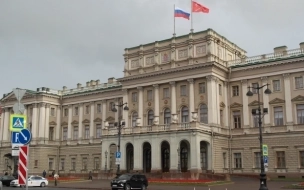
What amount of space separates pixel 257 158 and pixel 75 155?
38074mm

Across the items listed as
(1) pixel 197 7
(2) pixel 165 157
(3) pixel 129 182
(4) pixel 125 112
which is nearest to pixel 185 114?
(2) pixel 165 157

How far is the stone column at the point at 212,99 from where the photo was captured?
199ft

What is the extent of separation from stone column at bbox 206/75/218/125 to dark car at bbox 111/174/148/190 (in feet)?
72.4

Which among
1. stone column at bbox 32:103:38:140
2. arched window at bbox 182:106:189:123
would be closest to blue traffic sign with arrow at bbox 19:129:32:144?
arched window at bbox 182:106:189:123

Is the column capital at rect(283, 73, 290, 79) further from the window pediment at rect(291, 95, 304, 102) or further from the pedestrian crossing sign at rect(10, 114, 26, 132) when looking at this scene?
the pedestrian crossing sign at rect(10, 114, 26, 132)

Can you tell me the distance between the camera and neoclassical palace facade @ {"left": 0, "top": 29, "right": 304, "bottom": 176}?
57938 millimetres

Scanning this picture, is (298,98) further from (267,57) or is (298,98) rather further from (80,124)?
(80,124)

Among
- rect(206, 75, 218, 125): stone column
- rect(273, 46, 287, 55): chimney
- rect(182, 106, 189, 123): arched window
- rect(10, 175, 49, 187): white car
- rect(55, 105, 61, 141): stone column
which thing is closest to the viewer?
rect(10, 175, 49, 187): white car

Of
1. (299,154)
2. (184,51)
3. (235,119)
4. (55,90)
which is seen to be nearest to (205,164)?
(235,119)

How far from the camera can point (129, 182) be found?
40.4 metres

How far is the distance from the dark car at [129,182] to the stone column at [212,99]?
72.4 feet

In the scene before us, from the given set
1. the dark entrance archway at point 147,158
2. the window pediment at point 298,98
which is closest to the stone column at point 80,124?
the dark entrance archway at point 147,158

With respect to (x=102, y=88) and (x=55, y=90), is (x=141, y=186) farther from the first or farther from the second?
(x=55, y=90)

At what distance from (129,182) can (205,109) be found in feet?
82.7
